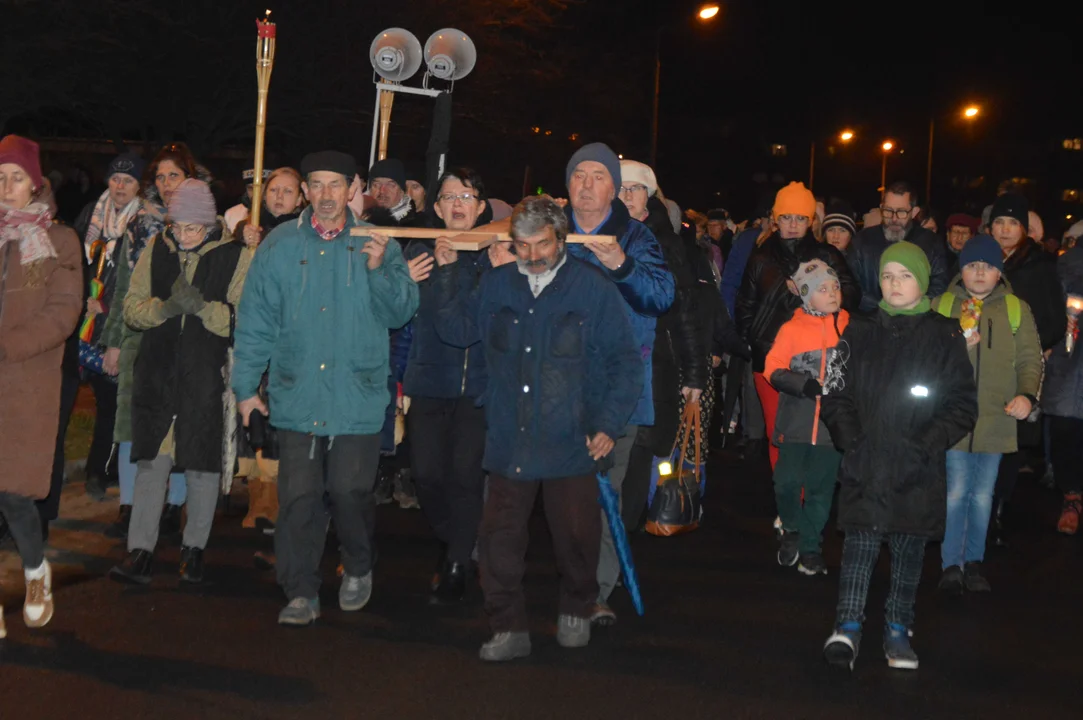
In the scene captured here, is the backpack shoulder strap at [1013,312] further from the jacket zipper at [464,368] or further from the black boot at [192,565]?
A: the black boot at [192,565]

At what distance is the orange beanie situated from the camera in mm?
10047

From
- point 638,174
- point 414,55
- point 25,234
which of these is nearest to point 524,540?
point 638,174

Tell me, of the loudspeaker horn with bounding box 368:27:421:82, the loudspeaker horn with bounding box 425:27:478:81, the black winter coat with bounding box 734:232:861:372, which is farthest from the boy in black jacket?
the loudspeaker horn with bounding box 425:27:478:81

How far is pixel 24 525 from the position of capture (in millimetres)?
6797

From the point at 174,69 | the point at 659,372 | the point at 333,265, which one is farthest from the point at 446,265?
the point at 174,69

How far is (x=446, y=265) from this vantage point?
7.20 meters

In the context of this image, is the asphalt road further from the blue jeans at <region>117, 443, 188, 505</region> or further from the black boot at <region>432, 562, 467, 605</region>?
the blue jeans at <region>117, 443, 188, 505</region>

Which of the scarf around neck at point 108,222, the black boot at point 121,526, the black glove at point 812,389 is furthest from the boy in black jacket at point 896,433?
the scarf around neck at point 108,222

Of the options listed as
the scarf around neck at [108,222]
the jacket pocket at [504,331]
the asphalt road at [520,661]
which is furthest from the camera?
the scarf around neck at [108,222]

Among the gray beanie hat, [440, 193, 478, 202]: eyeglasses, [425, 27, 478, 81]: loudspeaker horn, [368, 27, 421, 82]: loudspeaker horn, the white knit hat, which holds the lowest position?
[440, 193, 478, 202]: eyeglasses

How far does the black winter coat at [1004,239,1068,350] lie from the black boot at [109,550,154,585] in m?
6.03

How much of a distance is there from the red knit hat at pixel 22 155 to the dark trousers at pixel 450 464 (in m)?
2.26

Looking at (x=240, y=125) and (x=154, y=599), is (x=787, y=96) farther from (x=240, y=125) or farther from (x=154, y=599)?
(x=154, y=599)

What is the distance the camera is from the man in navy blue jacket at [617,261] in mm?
7098
